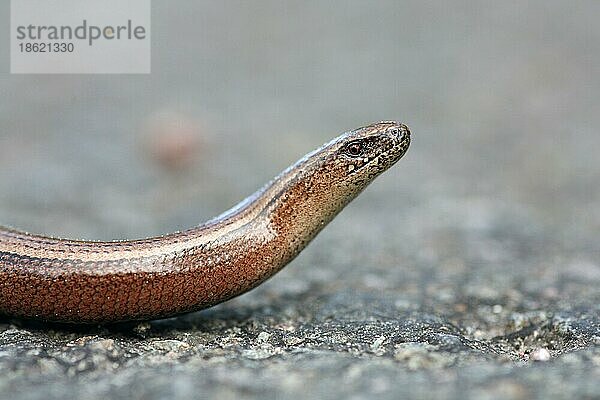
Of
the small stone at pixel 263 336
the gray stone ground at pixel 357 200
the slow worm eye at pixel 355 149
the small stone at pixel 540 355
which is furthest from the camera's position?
the slow worm eye at pixel 355 149

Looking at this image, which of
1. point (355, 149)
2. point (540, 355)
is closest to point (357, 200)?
point (355, 149)

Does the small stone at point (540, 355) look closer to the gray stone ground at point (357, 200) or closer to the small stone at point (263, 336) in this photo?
the gray stone ground at point (357, 200)

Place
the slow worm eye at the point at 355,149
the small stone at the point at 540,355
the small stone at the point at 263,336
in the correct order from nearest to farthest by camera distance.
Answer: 1. the small stone at the point at 540,355
2. the small stone at the point at 263,336
3. the slow worm eye at the point at 355,149

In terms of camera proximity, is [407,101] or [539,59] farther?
[539,59]

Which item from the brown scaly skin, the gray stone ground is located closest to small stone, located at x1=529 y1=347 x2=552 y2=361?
the gray stone ground

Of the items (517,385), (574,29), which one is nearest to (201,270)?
(517,385)

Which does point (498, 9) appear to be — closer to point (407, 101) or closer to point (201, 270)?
point (407, 101)

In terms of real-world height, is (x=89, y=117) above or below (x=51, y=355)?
above

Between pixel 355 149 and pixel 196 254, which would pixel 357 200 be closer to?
pixel 355 149

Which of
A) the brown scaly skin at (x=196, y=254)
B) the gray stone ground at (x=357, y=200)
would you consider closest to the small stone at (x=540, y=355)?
the gray stone ground at (x=357, y=200)
